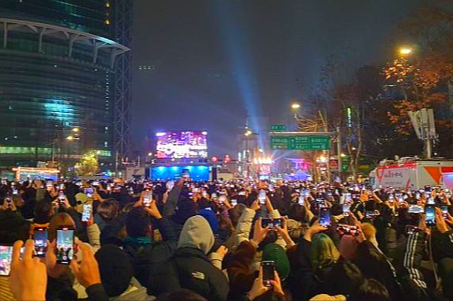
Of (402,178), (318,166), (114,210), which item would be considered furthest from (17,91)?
(114,210)

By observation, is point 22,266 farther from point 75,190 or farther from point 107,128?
point 107,128

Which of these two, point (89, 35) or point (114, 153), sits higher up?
point (89, 35)

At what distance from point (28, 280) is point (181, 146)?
2637 inches

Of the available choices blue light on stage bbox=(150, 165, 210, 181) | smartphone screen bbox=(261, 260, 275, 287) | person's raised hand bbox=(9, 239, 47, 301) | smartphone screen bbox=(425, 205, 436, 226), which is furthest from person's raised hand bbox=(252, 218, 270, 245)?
blue light on stage bbox=(150, 165, 210, 181)

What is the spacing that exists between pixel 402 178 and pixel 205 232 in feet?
68.5

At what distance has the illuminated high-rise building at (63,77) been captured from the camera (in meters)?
99.4

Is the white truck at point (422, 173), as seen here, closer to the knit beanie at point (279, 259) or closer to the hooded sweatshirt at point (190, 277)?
the knit beanie at point (279, 259)

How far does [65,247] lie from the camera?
3.45 metres

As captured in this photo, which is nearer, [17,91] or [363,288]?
[363,288]

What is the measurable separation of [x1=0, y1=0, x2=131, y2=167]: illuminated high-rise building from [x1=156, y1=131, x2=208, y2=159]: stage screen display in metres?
21.0

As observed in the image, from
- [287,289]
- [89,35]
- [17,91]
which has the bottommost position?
[287,289]

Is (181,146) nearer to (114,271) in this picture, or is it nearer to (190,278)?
(114,271)

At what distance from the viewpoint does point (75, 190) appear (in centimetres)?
1582

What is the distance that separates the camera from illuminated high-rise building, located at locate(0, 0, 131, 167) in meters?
99.4
